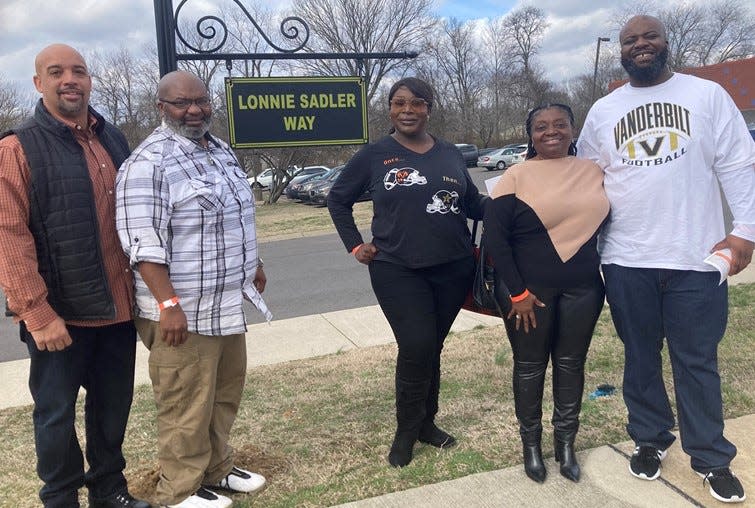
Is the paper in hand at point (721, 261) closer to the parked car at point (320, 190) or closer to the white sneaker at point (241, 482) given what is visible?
the white sneaker at point (241, 482)

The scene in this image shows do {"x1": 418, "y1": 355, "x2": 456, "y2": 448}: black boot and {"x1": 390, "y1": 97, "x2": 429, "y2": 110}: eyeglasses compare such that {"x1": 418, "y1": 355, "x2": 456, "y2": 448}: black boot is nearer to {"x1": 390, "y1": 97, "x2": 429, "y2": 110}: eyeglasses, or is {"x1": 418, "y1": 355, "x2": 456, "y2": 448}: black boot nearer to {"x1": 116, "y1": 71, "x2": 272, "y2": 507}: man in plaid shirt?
{"x1": 116, "y1": 71, "x2": 272, "y2": 507}: man in plaid shirt

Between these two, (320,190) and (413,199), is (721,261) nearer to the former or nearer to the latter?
(413,199)

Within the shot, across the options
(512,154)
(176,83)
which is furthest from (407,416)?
(512,154)

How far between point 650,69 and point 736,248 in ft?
2.66

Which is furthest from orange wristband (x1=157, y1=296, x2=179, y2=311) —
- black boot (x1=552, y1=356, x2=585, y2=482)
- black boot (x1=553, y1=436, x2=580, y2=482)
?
black boot (x1=553, y1=436, x2=580, y2=482)

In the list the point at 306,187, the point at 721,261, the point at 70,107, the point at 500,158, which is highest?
the point at 70,107

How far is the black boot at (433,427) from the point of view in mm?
3283

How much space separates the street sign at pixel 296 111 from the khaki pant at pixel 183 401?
216cm

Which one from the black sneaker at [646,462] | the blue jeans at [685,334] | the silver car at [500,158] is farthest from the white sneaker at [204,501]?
the silver car at [500,158]

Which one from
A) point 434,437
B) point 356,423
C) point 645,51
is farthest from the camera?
point 356,423

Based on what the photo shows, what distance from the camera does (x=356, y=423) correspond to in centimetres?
364

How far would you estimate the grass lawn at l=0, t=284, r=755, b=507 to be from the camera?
3002 millimetres

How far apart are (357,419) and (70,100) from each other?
2242mm

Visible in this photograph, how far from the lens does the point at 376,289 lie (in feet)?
10.0
